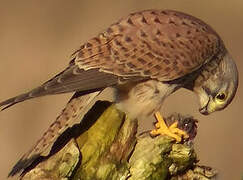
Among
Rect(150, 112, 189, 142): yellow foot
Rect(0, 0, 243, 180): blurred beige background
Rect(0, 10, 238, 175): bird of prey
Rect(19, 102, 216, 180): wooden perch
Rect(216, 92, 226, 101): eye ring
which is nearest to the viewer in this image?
Rect(19, 102, 216, 180): wooden perch

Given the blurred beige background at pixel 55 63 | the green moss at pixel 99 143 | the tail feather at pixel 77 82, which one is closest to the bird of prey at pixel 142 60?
the tail feather at pixel 77 82

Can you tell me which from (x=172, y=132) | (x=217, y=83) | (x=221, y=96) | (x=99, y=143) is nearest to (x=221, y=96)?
(x=221, y=96)

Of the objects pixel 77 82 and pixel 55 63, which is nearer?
pixel 77 82

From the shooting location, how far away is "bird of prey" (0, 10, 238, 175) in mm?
6852

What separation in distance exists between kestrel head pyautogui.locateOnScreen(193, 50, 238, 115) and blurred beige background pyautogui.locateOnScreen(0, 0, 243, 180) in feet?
6.79

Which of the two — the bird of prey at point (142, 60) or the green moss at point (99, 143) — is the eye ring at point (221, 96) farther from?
the green moss at point (99, 143)

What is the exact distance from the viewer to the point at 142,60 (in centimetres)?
726

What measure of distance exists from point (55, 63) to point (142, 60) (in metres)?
5.71

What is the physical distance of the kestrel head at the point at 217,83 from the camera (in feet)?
25.9

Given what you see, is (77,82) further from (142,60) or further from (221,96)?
(221,96)

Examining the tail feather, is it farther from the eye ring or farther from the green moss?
the eye ring

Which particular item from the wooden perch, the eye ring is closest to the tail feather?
the wooden perch

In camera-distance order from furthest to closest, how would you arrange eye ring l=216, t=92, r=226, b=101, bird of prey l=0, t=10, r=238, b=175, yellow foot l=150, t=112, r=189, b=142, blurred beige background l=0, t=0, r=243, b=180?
blurred beige background l=0, t=0, r=243, b=180 < eye ring l=216, t=92, r=226, b=101 < bird of prey l=0, t=10, r=238, b=175 < yellow foot l=150, t=112, r=189, b=142

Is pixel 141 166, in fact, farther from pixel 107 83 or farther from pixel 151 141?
pixel 107 83
